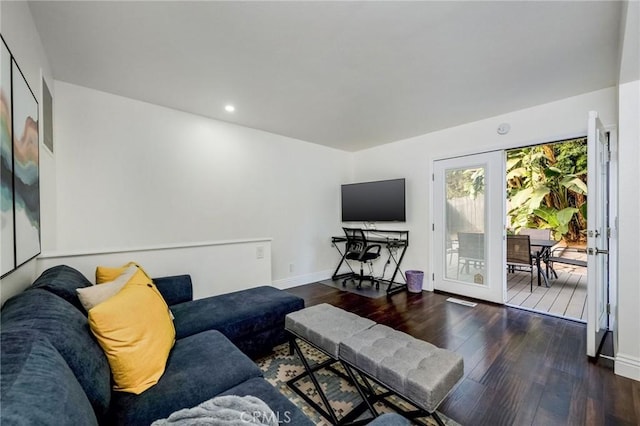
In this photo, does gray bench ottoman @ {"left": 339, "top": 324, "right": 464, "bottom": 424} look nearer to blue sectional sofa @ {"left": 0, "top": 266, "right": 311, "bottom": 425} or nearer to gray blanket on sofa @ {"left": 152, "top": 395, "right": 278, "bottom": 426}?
blue sectional sofa @ {"left": 0, "top": 266, "right": 311, "bottom": 425}

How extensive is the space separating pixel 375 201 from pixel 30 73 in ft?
13.0

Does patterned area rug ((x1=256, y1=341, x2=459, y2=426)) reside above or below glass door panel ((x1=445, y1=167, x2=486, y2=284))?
below

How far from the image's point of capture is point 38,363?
739mm

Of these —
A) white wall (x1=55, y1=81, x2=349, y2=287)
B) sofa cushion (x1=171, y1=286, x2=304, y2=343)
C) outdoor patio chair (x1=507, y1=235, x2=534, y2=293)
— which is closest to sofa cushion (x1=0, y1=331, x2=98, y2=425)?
sofa cushion (x1=171, y1=286, x2=304, y2=343)

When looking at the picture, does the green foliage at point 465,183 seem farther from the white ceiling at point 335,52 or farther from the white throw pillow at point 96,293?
the white throw pillow at point 96,293

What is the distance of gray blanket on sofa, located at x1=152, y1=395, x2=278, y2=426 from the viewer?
854 millimetres

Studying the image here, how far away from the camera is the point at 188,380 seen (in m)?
1.26

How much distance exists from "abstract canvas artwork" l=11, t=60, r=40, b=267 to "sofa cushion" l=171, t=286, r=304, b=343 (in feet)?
3.23

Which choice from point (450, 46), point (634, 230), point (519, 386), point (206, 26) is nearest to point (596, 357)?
point (519, 386)

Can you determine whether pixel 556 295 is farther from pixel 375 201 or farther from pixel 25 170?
pixel 25 170

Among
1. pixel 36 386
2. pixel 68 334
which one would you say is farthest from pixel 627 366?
pixel 68 334

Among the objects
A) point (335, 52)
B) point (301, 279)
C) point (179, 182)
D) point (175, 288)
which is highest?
point (335, 52)

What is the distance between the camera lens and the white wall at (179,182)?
8.46 ft

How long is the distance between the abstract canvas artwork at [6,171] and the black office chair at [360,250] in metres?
3.68
